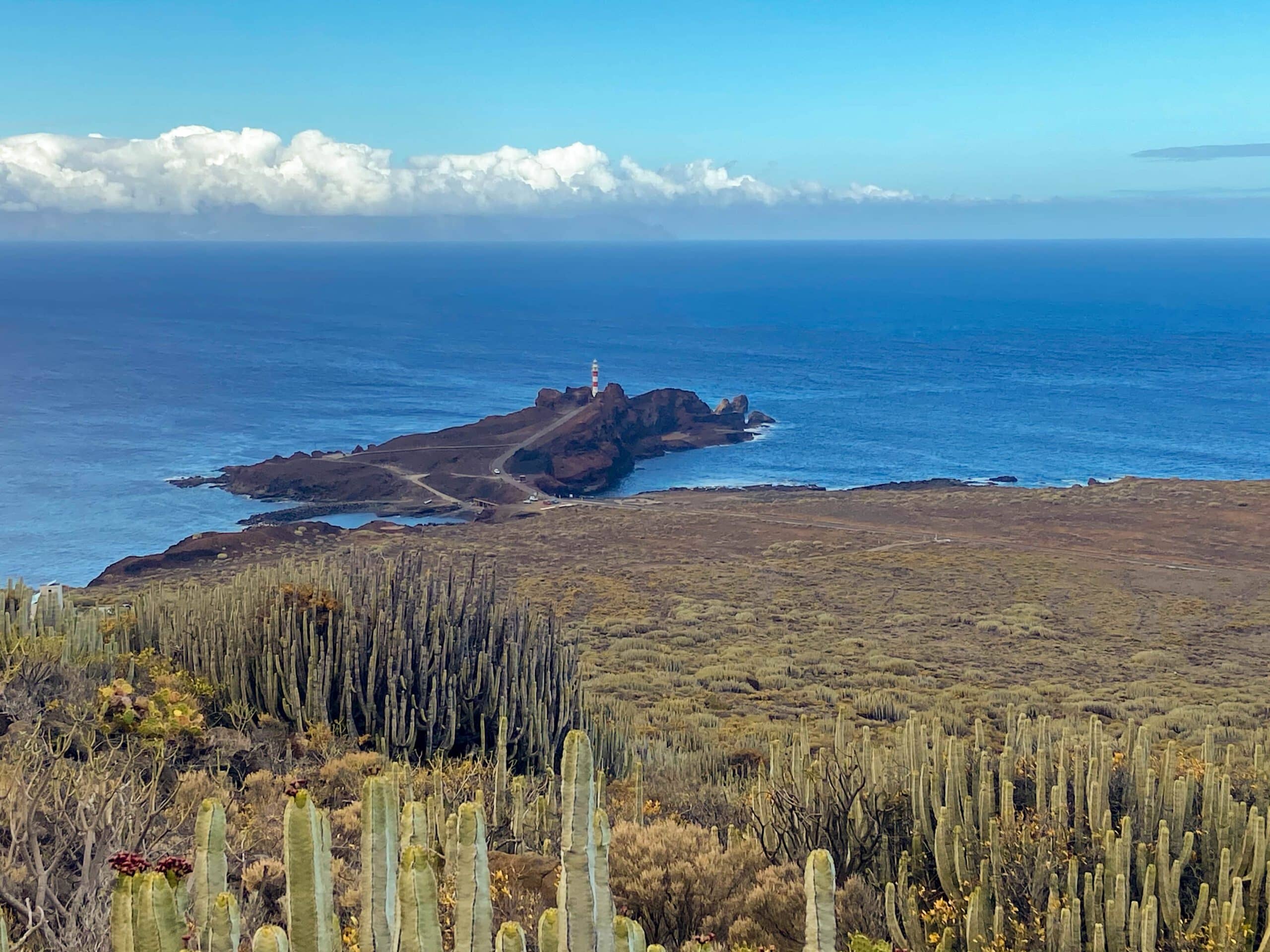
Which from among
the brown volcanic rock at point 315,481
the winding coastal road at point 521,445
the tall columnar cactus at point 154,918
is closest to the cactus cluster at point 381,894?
the tall columnar cactus at point 154,918

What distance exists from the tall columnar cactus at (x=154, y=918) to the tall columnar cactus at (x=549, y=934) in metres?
0.94

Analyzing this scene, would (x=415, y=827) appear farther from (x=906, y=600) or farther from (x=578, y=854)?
(x=906, y=600)

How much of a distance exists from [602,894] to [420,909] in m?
0.62

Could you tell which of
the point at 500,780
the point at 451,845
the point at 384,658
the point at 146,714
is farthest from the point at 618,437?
the point at 451,845

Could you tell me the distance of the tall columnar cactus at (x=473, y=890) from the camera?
302 cm

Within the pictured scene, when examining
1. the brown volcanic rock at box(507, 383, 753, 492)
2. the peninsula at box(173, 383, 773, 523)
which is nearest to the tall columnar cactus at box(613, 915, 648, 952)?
the peninsula at box(173, 383, 773, 523)

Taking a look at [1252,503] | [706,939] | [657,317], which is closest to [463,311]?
[657,317]

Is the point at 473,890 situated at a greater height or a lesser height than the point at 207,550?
greater

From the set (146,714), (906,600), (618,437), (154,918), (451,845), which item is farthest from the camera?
(618,437)

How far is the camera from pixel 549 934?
3.02 metres

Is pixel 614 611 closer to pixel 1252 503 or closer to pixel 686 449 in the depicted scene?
pixel 1252 503

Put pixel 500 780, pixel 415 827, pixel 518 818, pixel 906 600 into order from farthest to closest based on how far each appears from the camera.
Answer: pixel 906 600 < pixel 500 780 < pixel 518 818 < pixel 415 827

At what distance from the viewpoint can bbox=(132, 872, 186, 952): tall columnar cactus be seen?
108 inches

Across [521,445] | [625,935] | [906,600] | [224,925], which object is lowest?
[521,445]
